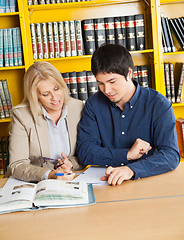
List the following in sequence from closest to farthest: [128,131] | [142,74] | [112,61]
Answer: [112,61]
[128,131]
[142,74]

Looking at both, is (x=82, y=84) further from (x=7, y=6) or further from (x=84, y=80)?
(x=7, y=6)

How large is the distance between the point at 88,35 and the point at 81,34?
0.07m

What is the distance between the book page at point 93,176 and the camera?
4.90ft

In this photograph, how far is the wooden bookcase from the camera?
287cm

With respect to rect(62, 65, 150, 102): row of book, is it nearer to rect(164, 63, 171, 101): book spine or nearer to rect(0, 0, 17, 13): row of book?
rect(164, 63, 171, 101): book spine

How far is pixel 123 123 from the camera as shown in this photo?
1.79 meters

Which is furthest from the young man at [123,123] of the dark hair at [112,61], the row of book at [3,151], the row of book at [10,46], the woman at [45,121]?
the row of book at [3,151]

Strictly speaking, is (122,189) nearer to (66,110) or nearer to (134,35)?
(66,110)

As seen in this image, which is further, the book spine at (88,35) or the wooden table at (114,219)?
the book spine at (88,35)

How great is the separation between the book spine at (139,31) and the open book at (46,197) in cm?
185

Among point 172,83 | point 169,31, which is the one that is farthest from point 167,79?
point 169,31

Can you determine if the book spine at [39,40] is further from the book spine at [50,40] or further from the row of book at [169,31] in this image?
the row of book at [169,31]

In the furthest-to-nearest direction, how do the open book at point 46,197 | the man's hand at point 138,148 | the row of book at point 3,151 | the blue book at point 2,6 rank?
the row of book at point 3,151 → the blue book at point 2,6 → the man's hand at point 138,148 → the open book at point 46,197

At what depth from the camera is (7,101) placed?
9.79ft
